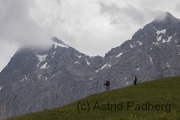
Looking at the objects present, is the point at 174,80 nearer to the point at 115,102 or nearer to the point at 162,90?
the point at 162,90

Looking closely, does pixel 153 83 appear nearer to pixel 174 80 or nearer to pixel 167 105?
pixel 174 80

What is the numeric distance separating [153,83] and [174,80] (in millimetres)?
4975

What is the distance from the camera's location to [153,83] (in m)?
59.4

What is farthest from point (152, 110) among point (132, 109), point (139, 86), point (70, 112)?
point (139, 86)

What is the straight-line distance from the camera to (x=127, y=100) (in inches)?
1772

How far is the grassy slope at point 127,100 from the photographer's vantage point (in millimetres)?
38500

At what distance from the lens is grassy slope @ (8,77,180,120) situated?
38.5 meters

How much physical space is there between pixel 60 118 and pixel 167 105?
14.4 m

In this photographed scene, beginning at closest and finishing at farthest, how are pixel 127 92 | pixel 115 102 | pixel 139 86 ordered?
pixel 115 102
pixel 127 92
pixel 139 86

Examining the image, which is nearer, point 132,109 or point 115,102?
point 132,109

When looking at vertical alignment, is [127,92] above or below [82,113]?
above

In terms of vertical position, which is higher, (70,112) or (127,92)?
(127,92)

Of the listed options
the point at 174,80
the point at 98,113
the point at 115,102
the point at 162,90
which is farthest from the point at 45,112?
the point at 174,80

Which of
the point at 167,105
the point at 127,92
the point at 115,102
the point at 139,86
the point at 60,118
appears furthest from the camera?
the point at 139,86
